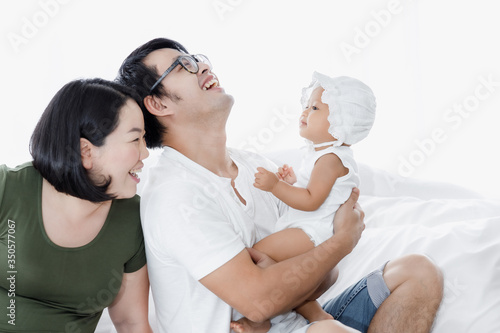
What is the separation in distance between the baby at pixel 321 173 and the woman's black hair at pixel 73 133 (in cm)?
43

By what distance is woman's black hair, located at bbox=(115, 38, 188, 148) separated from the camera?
63.9 inches

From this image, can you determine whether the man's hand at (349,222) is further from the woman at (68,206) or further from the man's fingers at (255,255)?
the woman at (68,206)

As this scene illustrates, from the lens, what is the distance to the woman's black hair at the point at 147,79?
162cm

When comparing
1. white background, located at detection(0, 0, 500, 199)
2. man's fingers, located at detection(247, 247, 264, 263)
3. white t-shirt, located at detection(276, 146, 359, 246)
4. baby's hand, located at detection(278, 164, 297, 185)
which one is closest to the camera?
man's fingers, located at detection(247, 247, 264, 263)

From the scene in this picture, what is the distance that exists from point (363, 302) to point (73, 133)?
3.10 feet

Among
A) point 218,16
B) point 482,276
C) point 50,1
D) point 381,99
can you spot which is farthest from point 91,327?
point 381,99

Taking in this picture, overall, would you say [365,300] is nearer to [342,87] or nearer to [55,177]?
[342,87]

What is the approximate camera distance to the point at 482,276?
1669 mm

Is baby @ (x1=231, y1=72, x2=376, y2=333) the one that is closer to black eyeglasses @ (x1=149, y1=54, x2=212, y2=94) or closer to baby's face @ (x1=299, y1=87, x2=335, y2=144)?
baby's face @ (x1=299, y1=87, x2=335, y2=144)

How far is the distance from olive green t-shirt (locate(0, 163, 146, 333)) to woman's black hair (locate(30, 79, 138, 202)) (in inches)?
3.7

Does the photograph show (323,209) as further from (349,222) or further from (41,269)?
(41,269)

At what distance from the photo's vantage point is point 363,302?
1.57m

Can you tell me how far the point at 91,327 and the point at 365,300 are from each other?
0.80m

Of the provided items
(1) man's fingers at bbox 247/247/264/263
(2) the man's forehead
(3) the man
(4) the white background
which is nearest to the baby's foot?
(3) the man
